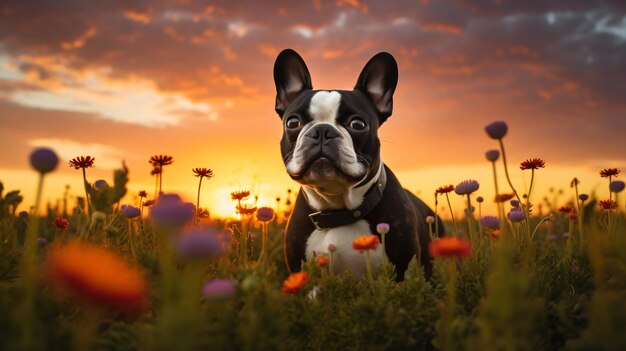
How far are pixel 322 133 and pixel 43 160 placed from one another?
1967 mm

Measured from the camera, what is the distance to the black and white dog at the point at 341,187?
10.4 ft

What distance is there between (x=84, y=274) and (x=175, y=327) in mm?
293

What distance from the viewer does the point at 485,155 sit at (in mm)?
2062

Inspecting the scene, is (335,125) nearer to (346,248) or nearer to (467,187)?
(346,248)

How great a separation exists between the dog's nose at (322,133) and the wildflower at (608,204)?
2.21 m

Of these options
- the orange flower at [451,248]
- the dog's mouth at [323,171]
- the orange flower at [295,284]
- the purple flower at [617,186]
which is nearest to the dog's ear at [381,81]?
the dog's mouth at [323,171]

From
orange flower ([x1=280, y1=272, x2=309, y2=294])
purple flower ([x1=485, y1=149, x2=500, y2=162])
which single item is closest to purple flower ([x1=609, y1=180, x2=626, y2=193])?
purple flower ([x1=485, y1=149, x2=500, y2=162])

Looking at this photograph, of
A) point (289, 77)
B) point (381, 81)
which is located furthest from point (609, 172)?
point (289, 77)

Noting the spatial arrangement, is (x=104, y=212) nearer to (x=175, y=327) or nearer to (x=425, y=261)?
(x=175, y=327)

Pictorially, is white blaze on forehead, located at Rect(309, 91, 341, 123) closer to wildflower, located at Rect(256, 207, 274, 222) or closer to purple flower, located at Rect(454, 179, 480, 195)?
wildflower, located at Rect(256, 207, 274, 222)

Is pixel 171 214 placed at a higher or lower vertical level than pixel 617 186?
lower

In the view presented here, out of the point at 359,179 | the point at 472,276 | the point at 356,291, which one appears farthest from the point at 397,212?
the point at 356,291

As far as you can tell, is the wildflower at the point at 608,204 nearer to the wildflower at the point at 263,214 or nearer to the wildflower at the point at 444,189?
the wildflower at the point at 444,189

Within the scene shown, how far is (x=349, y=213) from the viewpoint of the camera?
3.27m
